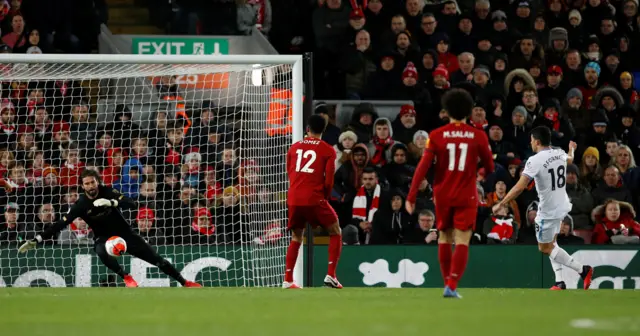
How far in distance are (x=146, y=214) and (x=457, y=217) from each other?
6.46 m

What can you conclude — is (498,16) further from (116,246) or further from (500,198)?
(116,246)

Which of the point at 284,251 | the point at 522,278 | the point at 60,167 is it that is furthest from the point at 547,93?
the point at 60,167

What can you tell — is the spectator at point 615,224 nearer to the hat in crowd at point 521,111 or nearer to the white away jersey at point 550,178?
the hat in crowd at point 521,111

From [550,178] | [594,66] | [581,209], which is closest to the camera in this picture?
[550,178]

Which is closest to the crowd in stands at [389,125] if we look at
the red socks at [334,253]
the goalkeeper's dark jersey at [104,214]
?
the goalkeeper's dark jersey at [104,214]

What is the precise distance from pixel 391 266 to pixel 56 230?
4.51 metres

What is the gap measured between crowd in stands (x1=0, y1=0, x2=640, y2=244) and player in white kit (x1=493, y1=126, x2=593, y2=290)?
322 millimetres

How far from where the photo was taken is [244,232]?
16.1 meters

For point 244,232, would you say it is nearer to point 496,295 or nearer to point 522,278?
point 522,278

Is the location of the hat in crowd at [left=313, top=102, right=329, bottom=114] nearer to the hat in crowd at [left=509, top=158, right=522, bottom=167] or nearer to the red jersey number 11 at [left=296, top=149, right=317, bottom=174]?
the hat in crowd at [left=509, top=158, right=522, bottom=167]

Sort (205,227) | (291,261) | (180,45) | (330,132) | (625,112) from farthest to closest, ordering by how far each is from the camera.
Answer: (625,112) < (180,45) < (330,132) < (205,227) < (291,261)

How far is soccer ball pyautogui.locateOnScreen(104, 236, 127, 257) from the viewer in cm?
1388

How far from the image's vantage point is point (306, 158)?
513 inches

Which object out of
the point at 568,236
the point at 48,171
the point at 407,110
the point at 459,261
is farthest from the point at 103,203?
the point at 568,236
